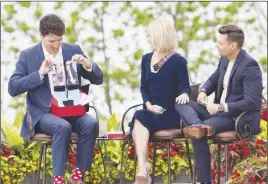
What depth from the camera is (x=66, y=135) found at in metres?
5.96

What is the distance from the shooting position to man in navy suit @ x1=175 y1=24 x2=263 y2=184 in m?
5.97

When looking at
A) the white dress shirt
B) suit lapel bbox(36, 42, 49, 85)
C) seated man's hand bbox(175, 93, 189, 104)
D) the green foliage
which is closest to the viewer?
seated man's hand bbox(175, 93, 189, 104)

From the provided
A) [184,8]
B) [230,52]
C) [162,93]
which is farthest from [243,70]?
[184,8]

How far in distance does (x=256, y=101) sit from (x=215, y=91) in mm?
427

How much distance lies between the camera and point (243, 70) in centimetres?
607

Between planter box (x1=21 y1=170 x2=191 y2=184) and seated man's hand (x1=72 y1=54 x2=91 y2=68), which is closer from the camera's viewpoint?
seated man's hand (x1=72 y1=54 x2=91 y2=68)

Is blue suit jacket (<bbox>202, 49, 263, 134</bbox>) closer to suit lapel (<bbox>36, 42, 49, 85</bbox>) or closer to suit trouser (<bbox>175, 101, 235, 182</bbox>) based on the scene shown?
suit trouser (<bbox>175, 101, 235, 182</bbox>)

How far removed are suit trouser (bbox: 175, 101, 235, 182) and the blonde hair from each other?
45 cm

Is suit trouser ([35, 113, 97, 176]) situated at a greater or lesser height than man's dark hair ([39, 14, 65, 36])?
lesser

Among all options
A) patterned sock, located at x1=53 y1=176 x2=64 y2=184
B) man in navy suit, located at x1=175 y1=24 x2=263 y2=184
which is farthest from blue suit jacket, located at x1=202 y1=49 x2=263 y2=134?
patterned sock, located at x1=53 y1=176 x2=64 y2=184

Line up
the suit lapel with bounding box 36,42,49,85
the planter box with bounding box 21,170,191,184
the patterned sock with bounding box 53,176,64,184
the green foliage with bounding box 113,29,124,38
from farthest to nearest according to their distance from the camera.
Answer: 1. the green foliage with bounding box 113,29,124,38
2. the planter box with bounding box 21,170,191,184
3. the suit lapel with bounding box 36,42,49,85
4. the patterned sock with bounding box 53,176,64,184

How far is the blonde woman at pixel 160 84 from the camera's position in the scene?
6148 millimetres

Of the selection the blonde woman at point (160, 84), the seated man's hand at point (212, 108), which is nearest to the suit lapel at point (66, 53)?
the blonde woman at point (160, 84)

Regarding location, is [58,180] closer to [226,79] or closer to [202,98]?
[202,98]
